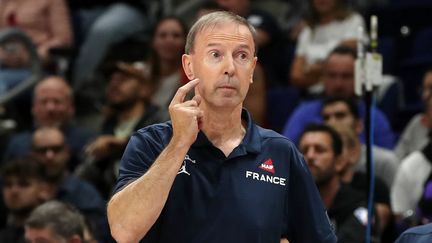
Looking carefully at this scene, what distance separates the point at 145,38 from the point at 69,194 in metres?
3.05

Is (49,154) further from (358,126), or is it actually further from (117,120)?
(358,126)

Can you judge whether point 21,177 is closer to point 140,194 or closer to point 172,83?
point 172,83

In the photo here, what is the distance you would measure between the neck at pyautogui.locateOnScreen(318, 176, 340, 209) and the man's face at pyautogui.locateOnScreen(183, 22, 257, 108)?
3.17 metres

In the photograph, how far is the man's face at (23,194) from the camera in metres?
7.86

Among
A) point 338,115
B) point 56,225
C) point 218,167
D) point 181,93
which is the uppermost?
point 181,93

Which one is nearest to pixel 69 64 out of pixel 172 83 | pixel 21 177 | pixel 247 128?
pixel 172 83

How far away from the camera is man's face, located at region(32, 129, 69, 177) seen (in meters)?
8.39

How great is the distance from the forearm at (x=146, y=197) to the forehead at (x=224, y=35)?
0.41 metres

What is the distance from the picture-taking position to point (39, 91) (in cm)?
922

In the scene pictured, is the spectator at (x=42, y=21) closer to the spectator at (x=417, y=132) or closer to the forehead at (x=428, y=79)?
the spectator at (x=417, y=132)

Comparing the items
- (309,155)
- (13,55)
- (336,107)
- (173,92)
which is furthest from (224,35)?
(13,55)

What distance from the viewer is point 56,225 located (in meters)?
5.98

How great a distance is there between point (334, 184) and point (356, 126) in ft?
3.88

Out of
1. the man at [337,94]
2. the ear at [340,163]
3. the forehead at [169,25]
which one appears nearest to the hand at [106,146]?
the man at [337,94]
